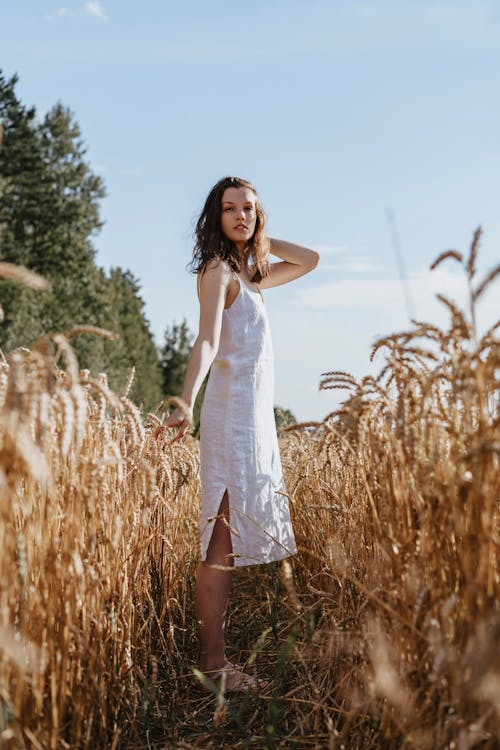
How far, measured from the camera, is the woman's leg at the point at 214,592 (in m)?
2.34

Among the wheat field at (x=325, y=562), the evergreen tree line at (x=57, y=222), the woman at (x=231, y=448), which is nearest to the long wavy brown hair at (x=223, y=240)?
the woman at (x=231, y=448)

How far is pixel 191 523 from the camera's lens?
3.38 meters

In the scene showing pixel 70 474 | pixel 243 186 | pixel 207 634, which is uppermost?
pixel 243 186

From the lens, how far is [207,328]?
7.56ft

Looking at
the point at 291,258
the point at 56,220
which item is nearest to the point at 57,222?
the point at 56,220

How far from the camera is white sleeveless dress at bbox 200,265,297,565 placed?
232cm

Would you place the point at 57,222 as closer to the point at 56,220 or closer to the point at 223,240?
the point at 56,220

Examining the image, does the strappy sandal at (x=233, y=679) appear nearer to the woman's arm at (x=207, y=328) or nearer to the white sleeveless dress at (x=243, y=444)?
the white sleeveless dress at (x=243, y=444)

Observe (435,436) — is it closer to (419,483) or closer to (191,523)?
(419,483)

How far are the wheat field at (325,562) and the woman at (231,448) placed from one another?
0.71 ft

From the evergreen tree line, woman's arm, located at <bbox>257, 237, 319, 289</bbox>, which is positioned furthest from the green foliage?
woman's arm, located at <bbox>257, 237, 319, 289</bbox>

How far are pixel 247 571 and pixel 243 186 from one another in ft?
6.44

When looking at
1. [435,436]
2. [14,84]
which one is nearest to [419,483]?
[435,436]

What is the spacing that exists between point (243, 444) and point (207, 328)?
395mm
